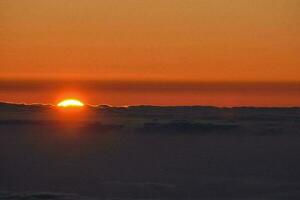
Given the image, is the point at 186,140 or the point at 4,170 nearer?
the point at 4,170

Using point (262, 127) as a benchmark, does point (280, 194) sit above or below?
below

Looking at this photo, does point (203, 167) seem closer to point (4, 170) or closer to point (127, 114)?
point (4, 170)

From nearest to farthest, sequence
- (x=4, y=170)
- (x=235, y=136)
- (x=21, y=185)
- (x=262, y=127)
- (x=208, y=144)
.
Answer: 1. (x=21, y=185)
2. (x=4, y=170)
3. (x=208, y=144)
4. (x=235, y=136)
5. (x=262, y=127)

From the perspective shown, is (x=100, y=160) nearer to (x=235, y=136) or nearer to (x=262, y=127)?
(x=235, y=136)

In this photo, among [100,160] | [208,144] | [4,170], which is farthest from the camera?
[208,144]

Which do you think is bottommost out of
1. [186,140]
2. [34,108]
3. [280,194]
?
[280,194]

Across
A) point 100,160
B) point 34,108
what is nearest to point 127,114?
point 34,108
